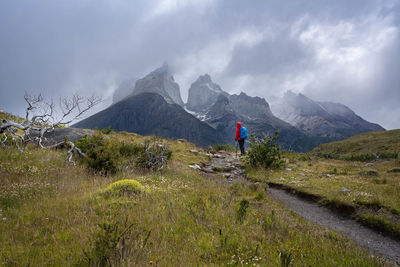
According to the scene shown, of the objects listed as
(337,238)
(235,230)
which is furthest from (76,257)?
(337,238)

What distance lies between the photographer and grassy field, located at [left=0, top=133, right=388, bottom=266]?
8.98ft

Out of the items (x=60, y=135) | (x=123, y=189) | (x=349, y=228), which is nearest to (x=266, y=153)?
(x=349, y=228)

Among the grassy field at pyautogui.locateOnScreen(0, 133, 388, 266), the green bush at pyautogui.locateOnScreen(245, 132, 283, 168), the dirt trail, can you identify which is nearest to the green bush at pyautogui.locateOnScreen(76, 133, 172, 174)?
the grassy field at pyautogui.locateOnScreen(0, 133, 388, 266)

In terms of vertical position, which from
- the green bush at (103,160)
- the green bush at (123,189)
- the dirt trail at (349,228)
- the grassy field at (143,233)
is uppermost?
the green bush at (103,160)

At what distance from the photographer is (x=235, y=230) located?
3883 mm

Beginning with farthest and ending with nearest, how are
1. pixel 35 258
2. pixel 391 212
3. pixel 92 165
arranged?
pixel 92 165
pixel 391 212
pixel 35 258

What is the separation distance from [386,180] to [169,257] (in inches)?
455

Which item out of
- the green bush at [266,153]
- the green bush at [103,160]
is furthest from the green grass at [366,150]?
the green bush at [103,160]

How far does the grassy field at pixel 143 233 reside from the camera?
2736 millimetres

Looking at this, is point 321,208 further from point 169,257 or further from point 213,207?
point 169,257

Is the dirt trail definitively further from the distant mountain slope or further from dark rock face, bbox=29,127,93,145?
the distant mountain slope

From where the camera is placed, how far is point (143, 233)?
352cm

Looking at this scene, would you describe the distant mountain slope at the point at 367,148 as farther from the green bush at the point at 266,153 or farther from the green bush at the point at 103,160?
the green bush at the point at 103,160

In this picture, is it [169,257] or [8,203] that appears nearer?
[169,257]
